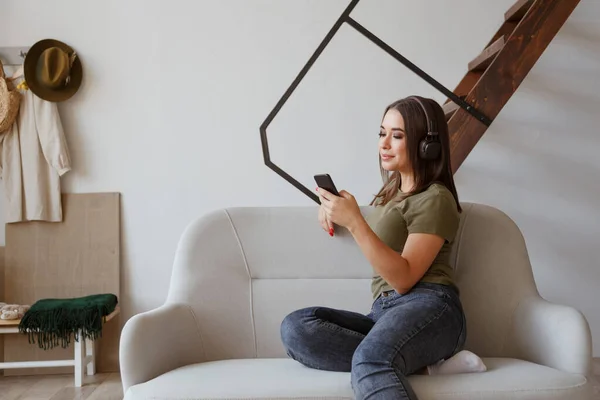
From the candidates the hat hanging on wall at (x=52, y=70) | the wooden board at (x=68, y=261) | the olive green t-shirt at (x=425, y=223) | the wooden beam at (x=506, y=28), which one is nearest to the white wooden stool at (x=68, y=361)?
the wooden board at (x=68, y=261)

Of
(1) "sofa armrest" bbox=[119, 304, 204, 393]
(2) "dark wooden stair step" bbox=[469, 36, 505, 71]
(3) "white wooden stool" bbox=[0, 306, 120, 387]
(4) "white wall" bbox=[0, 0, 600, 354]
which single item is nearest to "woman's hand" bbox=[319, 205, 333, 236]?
(1) "sofa armrest" bbox=[119, 304, 204, 393]

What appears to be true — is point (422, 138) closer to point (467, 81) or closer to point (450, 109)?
point (450, 109)

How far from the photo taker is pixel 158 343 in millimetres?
2141

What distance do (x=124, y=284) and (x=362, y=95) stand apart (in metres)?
1.62

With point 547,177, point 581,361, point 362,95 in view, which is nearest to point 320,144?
point 362,95

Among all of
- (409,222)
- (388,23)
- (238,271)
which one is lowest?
(238,271)

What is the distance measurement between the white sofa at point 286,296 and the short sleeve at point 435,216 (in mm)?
341

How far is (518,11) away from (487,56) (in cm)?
34

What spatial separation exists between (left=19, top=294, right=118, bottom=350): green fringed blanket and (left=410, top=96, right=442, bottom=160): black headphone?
1906 mm

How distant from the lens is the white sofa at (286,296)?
6.95ft

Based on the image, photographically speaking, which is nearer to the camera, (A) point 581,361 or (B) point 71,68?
(A) point 581,361

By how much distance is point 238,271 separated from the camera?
2.46 metres

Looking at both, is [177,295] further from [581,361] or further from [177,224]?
[177,224]

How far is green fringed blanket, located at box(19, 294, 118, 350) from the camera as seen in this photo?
3.38 metres
